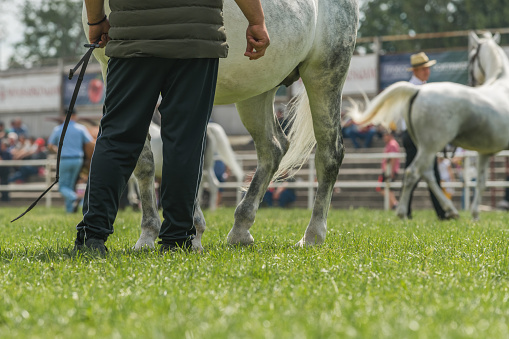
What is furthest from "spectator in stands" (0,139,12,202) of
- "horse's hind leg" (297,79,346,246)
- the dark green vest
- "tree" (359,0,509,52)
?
"tree" (359,0,509,52)

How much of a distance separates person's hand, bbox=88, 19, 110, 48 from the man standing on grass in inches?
4.8

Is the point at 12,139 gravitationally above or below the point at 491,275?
below

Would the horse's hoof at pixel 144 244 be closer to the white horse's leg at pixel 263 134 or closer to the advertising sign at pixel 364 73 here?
the white horse's leg at pixel 263 134

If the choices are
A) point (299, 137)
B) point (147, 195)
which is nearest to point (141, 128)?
point (147, 195)

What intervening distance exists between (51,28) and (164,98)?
2344 inches

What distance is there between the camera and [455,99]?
911 centimetres

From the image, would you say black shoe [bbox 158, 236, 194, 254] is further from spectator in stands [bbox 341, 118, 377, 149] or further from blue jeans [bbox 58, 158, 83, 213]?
spectator in stands [bbox 341, 118, 377, 149]

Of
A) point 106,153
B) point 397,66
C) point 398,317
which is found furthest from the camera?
point 397,66

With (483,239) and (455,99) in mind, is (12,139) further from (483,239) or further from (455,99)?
(483,239)

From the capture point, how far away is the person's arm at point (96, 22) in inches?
154

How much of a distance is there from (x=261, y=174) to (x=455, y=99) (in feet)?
14.7

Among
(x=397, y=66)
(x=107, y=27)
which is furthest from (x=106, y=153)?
(x=397, y=66)

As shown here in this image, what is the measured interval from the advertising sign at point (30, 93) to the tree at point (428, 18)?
697 inches

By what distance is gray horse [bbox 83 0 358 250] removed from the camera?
14.7 feet
